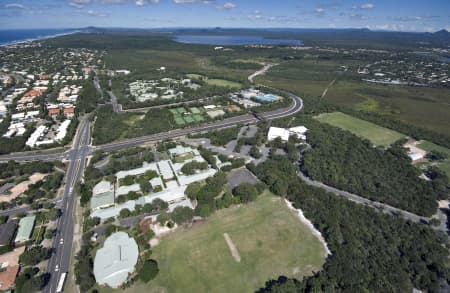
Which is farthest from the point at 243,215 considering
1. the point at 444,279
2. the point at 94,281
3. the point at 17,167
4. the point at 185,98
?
the point at 185,98

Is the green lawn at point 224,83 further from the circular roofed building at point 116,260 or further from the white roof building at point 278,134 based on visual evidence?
the circular roofed building at point 116,260

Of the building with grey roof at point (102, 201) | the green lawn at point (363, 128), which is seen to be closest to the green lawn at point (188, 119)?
the building with grey roof at point (102, 201)

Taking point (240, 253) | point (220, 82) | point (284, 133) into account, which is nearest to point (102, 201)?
point (240, 253)

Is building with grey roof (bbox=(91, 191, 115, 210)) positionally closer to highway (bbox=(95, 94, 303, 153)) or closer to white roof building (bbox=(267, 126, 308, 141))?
highway (bbox=(95, 94, 303, 153))

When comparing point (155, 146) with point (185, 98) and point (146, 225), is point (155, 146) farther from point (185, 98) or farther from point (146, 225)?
point (185, 98)

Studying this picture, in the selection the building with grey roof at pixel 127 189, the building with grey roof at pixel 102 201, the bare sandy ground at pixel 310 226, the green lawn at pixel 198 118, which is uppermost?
the green lawn at pixel 198 118

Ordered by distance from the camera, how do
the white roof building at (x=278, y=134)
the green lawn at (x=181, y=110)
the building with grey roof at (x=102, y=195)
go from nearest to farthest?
the building with grey roof at (x=102, y=195) < the white roof building at (x=278, y=134) < the green lawn at (x=181, y=110)

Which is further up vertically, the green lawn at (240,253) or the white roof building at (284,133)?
the white roof building at (284,133)
